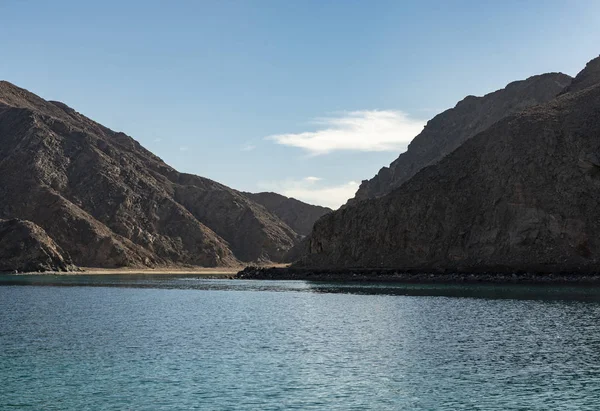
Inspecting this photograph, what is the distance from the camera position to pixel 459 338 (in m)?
47.4

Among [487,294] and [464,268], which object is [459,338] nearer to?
[487,294]

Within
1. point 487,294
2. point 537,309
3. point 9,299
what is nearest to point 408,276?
point 487,294

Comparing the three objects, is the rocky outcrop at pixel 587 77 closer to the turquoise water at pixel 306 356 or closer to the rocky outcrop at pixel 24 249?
the turquoise water at pixel 306 356

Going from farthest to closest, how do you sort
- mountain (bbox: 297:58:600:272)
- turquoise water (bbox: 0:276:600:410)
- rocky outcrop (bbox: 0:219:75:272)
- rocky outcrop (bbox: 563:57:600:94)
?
rocky outcrop (bbox: 0:219:75:272), rocky outcrop (bbox: 563:57:600:94), mountain (bbox: 297:58:600:272), turquoise water (bbox: 0:276:600:410)

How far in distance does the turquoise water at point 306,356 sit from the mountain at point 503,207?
42893mm

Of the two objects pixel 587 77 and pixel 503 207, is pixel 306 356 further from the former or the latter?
pixel 587 77

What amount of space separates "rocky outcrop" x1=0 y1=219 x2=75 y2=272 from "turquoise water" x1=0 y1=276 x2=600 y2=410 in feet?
313

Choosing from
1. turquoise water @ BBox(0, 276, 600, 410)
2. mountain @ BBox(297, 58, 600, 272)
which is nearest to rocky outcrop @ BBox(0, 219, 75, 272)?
mountain @ BBox(297, 58, 600, 272)

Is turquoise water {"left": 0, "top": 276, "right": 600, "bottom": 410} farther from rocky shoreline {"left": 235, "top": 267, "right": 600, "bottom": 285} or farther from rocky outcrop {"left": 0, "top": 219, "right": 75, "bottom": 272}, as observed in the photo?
rocky outcrop {"left": 0, "top": 219, "right": 75, "bottom": 272}

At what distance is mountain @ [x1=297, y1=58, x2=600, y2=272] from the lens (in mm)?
116688

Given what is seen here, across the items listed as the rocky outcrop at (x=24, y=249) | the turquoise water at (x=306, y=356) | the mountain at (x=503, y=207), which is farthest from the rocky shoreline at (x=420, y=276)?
the rocky outcrop at (x=24, y=249)

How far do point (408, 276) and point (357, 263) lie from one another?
2063 centimetres

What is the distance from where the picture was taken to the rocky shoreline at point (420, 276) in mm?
107250

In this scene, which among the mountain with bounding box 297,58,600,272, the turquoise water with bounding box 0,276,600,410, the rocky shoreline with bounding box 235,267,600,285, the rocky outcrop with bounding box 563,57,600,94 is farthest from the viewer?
the rocky outcrop with bounding box 563,57,600,94
